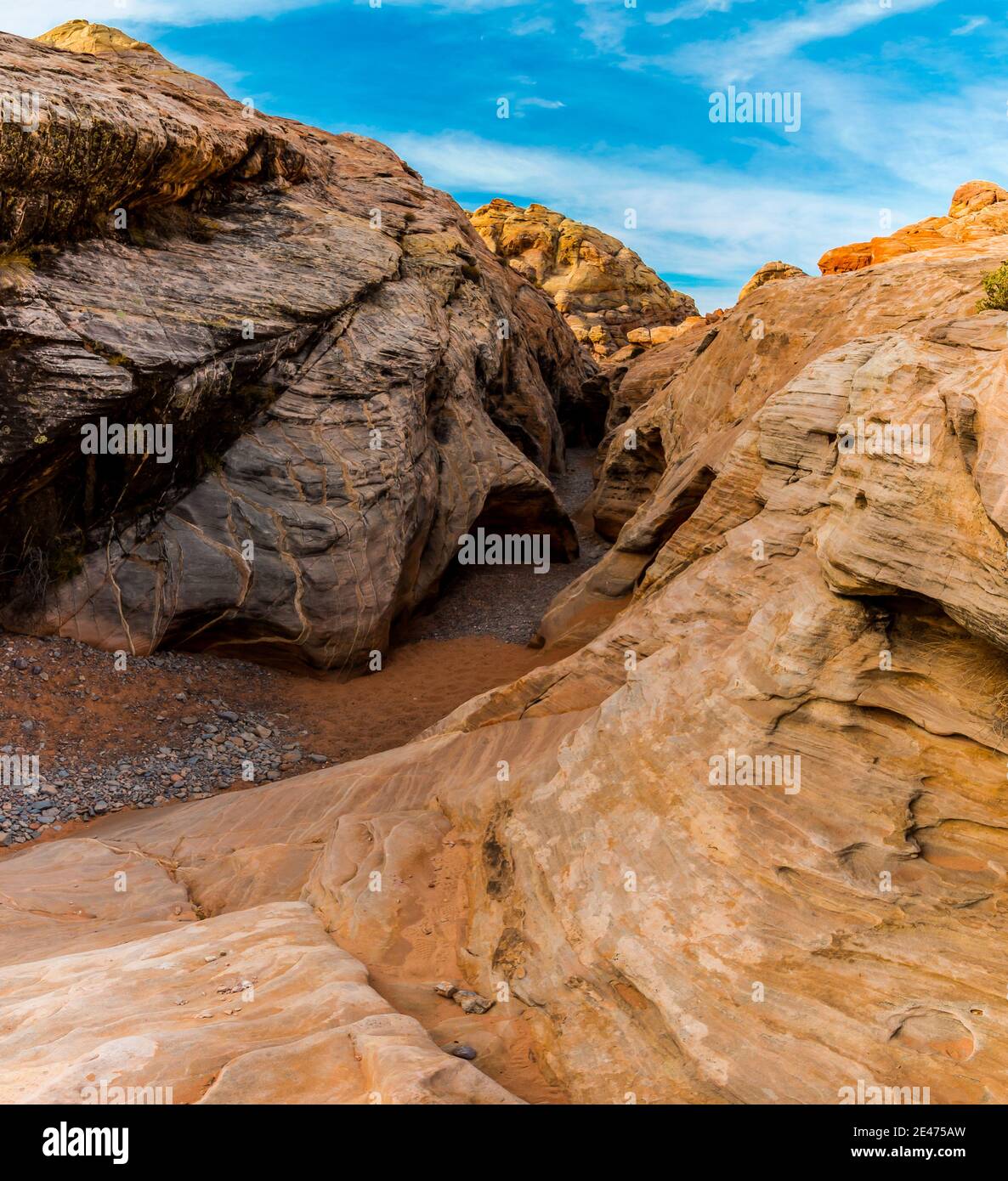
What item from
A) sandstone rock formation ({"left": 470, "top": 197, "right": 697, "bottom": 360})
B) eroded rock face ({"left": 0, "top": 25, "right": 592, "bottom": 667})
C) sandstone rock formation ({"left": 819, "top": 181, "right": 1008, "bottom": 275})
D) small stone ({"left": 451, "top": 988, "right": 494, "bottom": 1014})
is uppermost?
sandstone rock formation ({"left": 470, "top": 197, "right": 697, "bottom": 360})

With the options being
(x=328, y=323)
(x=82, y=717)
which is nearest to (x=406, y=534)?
(x=328, y=323)

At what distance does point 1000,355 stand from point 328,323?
57.9ft

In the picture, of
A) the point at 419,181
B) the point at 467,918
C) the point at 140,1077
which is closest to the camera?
the point at 140,1077

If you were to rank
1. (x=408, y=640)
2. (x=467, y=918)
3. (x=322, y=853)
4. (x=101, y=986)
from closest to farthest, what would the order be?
(x=101, y=986) → (x=467, y=918) → (x=322, y=853) → (x=408, y=640)

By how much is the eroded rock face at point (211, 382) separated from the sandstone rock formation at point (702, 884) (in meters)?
8.16

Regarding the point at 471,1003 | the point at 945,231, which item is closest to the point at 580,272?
the point at 945,231

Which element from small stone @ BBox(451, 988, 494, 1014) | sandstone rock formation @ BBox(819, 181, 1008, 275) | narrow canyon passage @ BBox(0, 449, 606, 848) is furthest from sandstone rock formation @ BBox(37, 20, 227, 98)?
small stone @ BBox(451, 988, 494, 1014)

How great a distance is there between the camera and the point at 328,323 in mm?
21609

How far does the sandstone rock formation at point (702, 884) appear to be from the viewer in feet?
21.6

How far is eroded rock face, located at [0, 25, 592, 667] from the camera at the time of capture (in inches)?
→ 648

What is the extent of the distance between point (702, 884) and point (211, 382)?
1555 cm

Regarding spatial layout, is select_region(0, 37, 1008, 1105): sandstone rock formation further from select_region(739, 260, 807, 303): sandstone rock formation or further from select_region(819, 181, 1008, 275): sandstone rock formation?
select_region(739, 260, 807, 303): sandstone rock formation

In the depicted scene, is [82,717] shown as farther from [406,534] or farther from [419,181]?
[419,181]

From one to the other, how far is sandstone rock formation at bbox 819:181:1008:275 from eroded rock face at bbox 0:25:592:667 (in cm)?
1785
